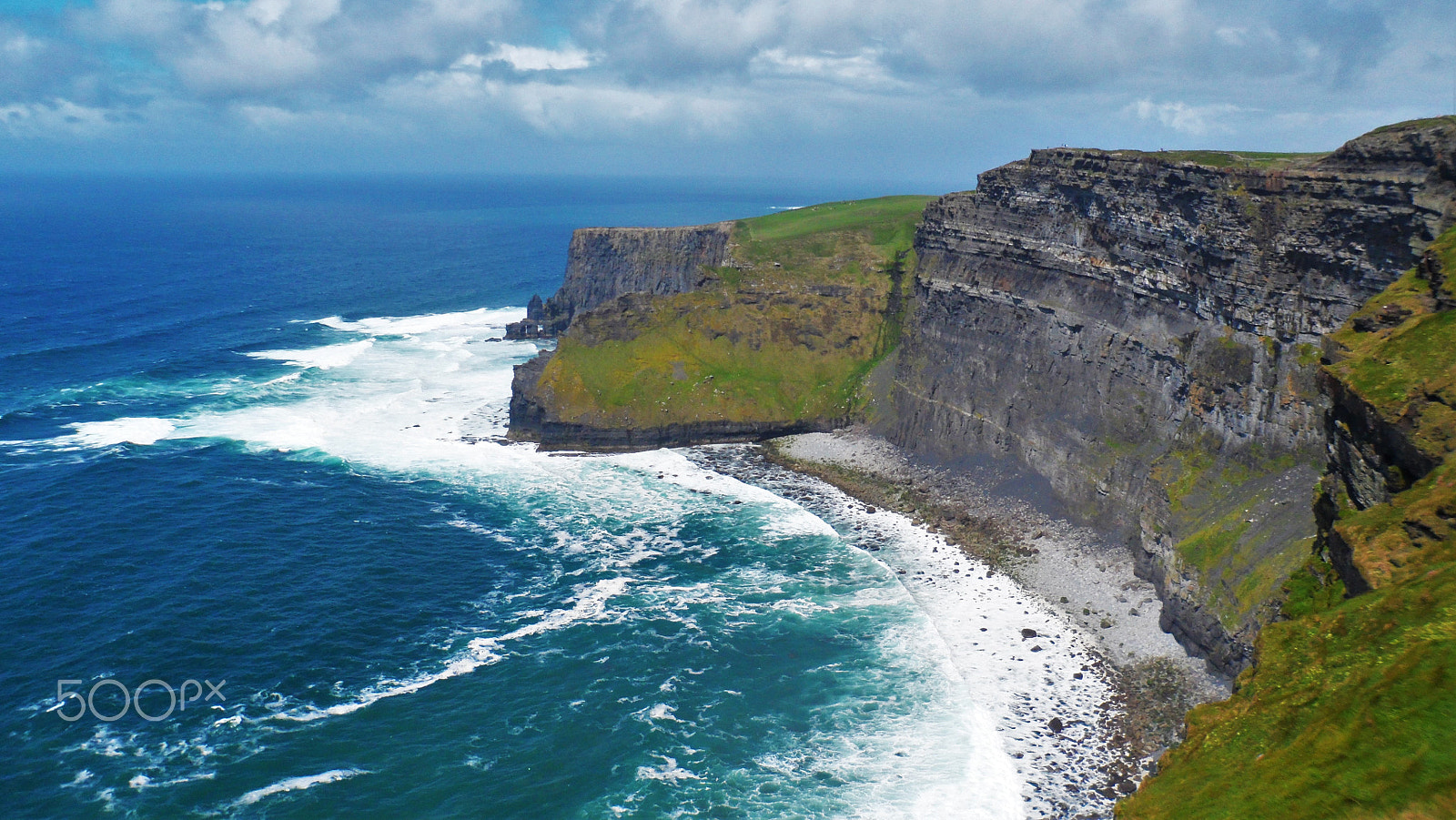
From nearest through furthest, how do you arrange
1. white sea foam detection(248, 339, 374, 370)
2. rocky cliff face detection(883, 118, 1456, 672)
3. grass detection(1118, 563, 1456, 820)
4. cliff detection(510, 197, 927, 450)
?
grass detection(1118, 563, 1456, 820)
rocky cliff face detection(883, 118, 1456, 672)
cliff detection(510, 197, 927, 450)
white sea foam detection(248, 339, 374, 370)

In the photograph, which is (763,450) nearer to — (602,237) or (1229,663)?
(1229,663)

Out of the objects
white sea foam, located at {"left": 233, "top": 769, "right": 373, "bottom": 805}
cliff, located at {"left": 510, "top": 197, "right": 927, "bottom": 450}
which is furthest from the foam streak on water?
cliff, located at {"left": 510, "top": 197, "right": 927, "bottom": 450}

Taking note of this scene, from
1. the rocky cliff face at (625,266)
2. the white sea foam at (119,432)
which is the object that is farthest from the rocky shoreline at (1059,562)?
the white sea foam at (119,432)

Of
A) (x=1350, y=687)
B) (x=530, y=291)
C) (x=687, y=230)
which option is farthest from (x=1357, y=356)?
(x=530, y=291)

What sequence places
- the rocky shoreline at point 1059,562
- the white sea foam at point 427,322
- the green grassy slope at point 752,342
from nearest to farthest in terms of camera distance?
the rocky shoreline at point 1059,562, the green grassy slope at point 752,342, the white sea foam at point 427,322

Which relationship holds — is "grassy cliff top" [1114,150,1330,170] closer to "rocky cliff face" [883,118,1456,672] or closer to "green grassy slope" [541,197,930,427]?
"rocky cliff face" [883,118,1456,672]

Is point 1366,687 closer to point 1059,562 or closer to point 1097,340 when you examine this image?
point 1059,562

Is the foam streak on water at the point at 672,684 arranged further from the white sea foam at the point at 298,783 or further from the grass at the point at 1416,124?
the grass at the point at 1416,124
